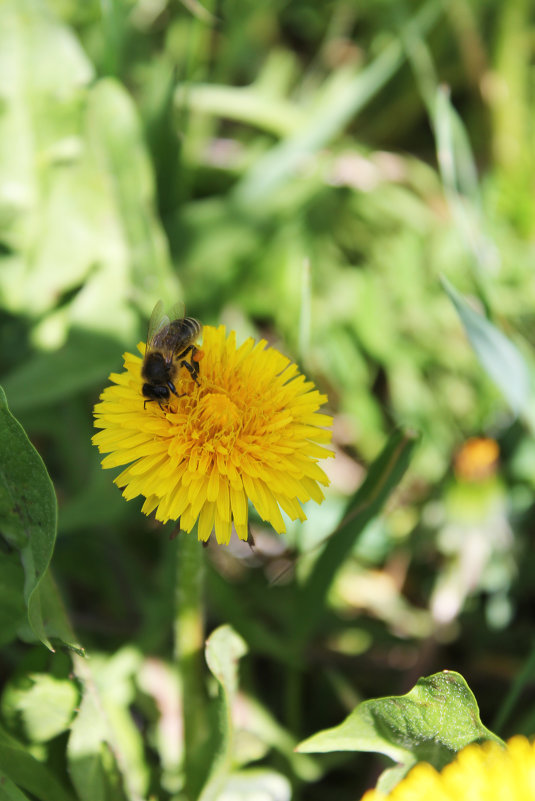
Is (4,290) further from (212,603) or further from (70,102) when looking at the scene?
(212,603)

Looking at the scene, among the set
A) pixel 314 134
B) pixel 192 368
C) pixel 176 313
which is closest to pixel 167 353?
pixel 192 368

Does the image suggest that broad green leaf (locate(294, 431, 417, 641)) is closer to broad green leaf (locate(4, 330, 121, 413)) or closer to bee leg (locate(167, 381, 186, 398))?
bee leg (locate(167, 381, 186, 398))

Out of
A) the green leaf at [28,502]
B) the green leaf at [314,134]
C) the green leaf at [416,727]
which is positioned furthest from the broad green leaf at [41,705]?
the green leaf at [314,134]

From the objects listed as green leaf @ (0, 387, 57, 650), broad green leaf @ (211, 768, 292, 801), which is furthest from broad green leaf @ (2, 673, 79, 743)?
broad green leaf @ (211, 768, 292, 801)

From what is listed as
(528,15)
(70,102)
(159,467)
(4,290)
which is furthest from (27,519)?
(528,15)

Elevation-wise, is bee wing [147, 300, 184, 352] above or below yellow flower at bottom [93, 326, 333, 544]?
above
